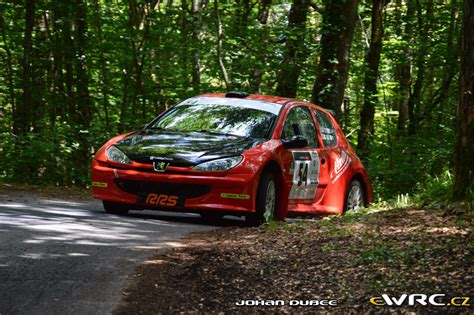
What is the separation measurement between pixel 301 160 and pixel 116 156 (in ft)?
8.09

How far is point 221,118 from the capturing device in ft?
33.2

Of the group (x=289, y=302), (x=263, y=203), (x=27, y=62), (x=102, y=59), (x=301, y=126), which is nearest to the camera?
(x=289, y=302)

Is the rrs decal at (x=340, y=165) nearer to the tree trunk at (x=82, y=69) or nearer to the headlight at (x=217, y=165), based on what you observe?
the headlight at (x=217, y=165)

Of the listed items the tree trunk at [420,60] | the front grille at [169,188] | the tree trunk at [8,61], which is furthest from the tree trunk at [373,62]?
the front grille at [169,188]

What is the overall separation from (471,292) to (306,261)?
1.68m

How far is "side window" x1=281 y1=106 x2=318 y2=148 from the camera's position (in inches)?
408

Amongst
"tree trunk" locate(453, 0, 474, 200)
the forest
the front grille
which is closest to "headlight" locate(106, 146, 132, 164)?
the front grille

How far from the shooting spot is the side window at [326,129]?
1138cm

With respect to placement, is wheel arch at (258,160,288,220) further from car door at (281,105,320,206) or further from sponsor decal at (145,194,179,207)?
sponsor decal at (145,194,179,207)

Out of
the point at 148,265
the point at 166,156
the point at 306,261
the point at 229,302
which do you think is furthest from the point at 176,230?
the point at 229,302

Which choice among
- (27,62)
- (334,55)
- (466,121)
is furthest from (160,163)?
(27,62)

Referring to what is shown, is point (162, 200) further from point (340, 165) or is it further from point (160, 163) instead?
point (340, 165)

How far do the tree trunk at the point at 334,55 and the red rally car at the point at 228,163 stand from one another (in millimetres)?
5935

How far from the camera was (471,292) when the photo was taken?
14.6 feet
